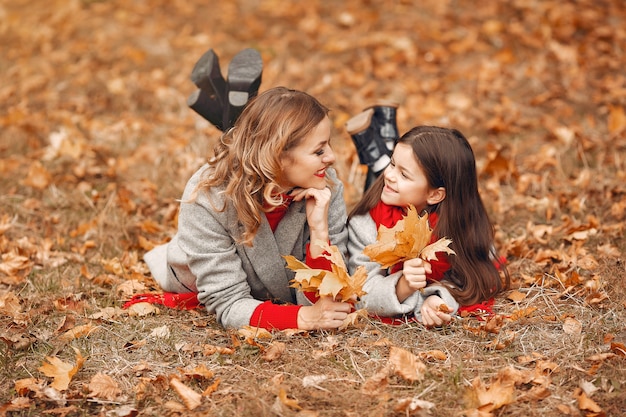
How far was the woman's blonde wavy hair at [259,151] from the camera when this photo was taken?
298 cm

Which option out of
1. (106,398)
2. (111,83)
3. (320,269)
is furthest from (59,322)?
(111,83)

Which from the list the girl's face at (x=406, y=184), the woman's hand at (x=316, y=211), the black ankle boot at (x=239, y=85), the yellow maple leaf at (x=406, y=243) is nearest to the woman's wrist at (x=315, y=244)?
the woman's hand at (x=316, y=211)

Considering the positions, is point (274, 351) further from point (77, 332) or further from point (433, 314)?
point (77, 332)

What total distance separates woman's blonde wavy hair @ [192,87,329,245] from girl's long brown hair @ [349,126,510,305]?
535mm

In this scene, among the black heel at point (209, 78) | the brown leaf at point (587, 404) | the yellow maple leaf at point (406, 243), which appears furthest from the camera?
the black heel at point (209, 78)

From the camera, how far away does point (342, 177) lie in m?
4.75

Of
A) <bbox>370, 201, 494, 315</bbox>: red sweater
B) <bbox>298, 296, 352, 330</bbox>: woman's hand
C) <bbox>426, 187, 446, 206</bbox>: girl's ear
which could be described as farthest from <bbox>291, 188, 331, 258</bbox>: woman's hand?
<bbox>426, 187, 446, 206</bbox>: girl's ear

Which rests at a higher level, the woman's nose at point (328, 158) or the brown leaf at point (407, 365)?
the woman's nose at point (328, 158)

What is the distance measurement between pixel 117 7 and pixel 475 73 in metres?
4.81

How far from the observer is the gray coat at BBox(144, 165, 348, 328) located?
3139 mm

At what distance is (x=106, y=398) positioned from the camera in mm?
2648

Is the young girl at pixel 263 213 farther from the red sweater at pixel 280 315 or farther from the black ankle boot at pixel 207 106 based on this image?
the black ankle boot at pixel 207 106

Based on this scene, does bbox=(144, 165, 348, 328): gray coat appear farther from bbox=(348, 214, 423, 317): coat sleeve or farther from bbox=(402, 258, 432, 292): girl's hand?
bbox=(402, 258, 432, 292): girl's hand

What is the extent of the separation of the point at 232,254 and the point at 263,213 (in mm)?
237
